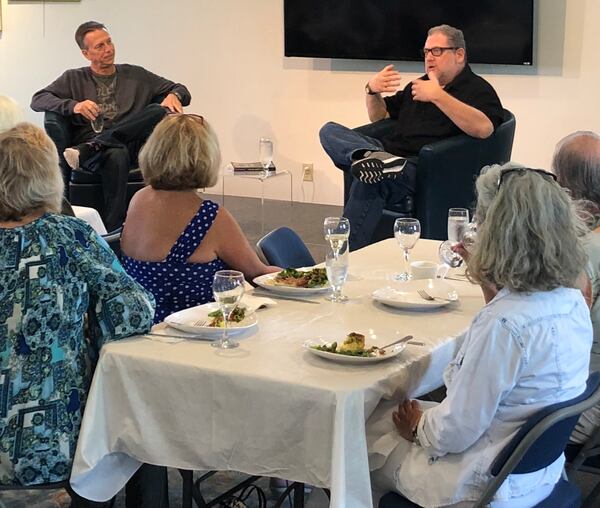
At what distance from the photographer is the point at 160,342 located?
2275 mm

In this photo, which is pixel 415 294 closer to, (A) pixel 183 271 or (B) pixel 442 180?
(A) pixel 183 271

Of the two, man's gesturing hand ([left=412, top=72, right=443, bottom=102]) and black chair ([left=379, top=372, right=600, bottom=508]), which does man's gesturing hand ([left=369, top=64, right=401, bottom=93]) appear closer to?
man's gesturing hand ([left=412, top=72, right=443, bottom=102])

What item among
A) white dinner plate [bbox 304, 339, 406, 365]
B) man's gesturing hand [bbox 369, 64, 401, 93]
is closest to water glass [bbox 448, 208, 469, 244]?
white dinner plate [bbox 304, 339, 406, 365]

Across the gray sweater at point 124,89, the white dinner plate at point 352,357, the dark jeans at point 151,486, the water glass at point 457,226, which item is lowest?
the dark jeans at point 151,486

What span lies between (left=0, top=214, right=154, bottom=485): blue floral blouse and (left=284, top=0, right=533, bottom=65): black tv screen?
4.43 meters

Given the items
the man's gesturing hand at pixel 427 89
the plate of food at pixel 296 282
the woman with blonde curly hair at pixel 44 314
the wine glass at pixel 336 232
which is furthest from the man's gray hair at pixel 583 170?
the man's gesturing hand at pixel 427 89

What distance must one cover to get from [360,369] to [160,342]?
48 centimetres

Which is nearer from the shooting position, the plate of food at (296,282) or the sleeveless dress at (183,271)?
the plate of food at (296,282)

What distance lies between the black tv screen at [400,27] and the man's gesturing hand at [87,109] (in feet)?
5.17

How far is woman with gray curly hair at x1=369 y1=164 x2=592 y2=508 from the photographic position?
197 cm

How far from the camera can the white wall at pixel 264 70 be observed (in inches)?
241

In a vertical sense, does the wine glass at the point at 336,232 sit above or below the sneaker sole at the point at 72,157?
above

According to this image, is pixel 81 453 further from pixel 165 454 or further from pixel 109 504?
pixel 109 504

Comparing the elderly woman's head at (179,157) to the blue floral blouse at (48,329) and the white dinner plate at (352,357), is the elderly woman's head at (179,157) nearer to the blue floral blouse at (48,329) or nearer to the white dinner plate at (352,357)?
the blue floral blouse at (48,329)
